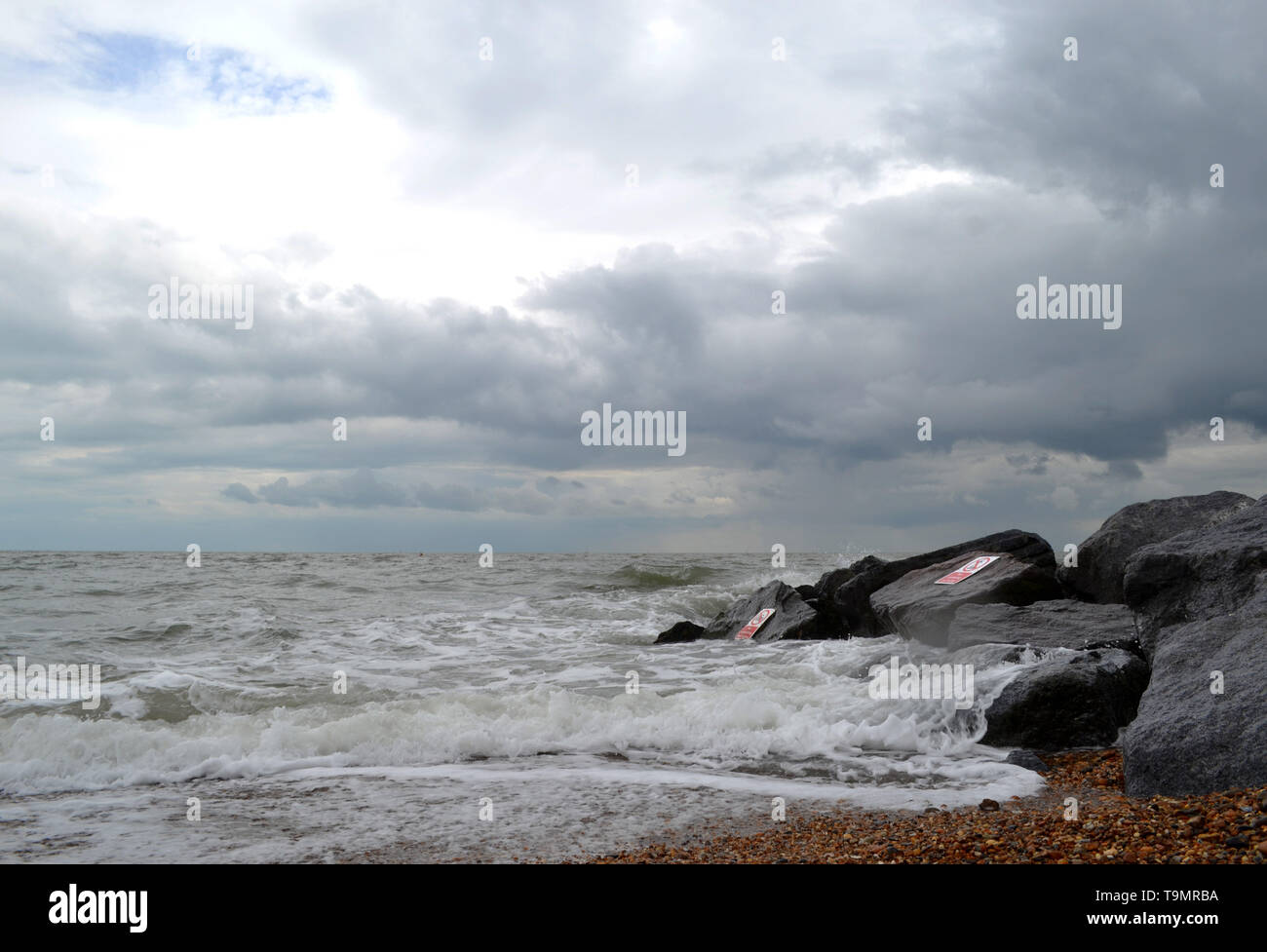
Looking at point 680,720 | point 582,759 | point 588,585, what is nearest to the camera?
point 582,759

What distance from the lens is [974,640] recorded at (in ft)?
33.3

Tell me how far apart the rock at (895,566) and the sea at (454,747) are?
91 cm

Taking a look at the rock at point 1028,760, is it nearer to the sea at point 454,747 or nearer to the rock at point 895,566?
the sea at point 454,747

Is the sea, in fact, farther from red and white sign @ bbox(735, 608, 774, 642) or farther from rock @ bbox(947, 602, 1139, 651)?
red and white sign @ bbox(735, 608, 774, 642)

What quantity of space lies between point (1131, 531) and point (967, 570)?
98.7 inches

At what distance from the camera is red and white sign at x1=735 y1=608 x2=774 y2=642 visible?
1617 centimetres

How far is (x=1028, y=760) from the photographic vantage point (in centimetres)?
689

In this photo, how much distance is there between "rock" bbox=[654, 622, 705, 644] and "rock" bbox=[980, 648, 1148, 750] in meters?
9.31

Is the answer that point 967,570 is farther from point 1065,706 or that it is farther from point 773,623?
point 1065,706

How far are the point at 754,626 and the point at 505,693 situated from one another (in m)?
6.98

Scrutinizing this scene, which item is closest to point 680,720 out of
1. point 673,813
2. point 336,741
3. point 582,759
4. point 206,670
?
point 582,759

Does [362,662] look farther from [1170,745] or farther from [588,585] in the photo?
[588,585]
